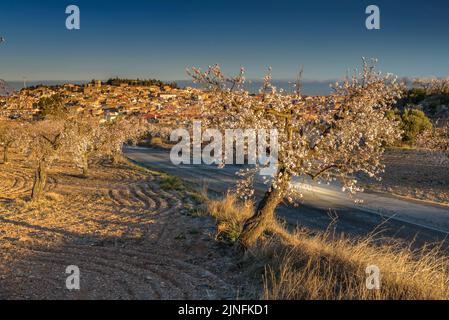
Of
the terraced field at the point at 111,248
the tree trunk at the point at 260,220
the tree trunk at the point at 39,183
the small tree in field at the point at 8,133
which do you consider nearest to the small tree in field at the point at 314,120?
the tree trunk at the point at 260,220

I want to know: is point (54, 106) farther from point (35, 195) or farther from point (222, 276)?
point (222, 276)

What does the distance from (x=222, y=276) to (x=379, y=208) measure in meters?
13.8

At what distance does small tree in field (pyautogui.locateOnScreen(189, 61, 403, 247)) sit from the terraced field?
8.85 ft

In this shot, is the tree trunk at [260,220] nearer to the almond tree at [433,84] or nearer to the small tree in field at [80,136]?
the small tree in field at [80,136]

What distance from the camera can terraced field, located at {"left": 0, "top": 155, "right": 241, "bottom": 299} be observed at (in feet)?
28.0

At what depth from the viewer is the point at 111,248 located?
38.7 ft

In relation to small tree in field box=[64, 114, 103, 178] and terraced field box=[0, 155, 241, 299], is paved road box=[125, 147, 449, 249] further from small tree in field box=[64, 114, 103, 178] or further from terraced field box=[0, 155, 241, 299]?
small tree in field box=[64, 114, 103, 178]

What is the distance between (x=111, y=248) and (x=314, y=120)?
662cm

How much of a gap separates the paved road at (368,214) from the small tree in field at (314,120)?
3.00 meters

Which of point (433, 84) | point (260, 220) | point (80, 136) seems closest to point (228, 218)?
point (260, 220)

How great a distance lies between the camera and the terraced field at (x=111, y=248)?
8547 millimetres

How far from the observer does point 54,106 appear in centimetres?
3241
